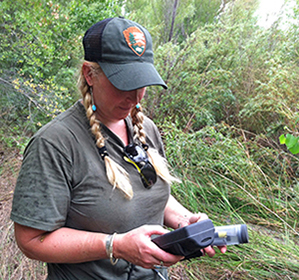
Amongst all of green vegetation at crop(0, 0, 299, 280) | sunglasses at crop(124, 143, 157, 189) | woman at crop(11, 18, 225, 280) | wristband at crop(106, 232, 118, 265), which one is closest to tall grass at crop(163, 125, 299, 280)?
green vegetation at crop(0, 0, 299, 280)

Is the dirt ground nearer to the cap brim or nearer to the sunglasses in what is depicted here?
the sunglasses

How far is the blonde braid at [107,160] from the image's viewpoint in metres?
1.32

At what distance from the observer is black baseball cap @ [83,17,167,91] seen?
4.35 ft

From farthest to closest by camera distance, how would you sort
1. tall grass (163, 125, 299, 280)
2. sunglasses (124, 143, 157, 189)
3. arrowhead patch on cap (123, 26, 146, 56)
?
tall grass (163, 125, 299, 280) → sunglasses (124, 143, 157, 189) → arrowhead patch on cap (123, 26, 146, 56)

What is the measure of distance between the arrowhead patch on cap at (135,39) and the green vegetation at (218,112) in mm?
1026

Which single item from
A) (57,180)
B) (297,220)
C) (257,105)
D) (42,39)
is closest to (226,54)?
(257,105)

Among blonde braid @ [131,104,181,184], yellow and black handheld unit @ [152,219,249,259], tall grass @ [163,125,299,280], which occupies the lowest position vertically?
tall grass @ [163,125,299,280]

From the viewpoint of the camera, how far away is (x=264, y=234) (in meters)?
2.87

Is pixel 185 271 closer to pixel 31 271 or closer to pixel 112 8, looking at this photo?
pixel 31 271

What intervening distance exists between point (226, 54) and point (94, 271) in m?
5.35

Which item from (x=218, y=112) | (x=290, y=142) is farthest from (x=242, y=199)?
(x=218, y=112)

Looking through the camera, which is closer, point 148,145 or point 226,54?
point 148,145

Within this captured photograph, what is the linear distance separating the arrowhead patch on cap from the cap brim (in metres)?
0.06

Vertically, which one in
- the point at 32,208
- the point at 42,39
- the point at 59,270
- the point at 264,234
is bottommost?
the point at 264,234
